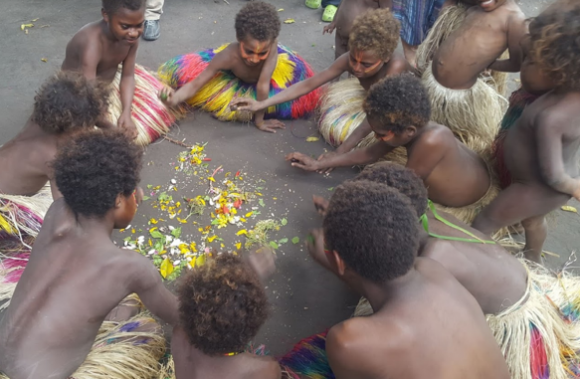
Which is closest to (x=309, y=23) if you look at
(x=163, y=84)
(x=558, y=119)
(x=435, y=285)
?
(x=163, y=84)

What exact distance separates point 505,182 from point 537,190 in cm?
30

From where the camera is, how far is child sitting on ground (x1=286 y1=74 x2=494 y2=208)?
2.18 meters

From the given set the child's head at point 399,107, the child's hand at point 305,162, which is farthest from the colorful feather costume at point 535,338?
the child's hand at point 305,162

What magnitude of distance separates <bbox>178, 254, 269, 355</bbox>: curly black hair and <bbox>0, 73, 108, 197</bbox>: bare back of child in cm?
104

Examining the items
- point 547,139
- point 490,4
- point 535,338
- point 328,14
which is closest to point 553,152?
point 547,139

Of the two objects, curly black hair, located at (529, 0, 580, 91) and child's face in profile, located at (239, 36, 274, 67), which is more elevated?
curly black hair, located at (529, 0, 580, 91)

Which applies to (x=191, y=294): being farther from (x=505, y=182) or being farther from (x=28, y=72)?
(x=28, y=72)

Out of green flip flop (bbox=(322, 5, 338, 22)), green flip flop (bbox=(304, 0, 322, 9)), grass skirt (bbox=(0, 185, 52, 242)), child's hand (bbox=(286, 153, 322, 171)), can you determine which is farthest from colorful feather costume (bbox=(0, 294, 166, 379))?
green flip flop (bbox=(304, 0, 322, 9))

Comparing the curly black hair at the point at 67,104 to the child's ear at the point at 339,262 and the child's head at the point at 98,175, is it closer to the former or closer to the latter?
the child's head at the point at 98,175

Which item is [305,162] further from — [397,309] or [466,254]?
[397,309]

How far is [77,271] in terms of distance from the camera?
4.84ft

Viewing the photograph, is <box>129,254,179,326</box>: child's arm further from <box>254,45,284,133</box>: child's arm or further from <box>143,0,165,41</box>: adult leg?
<box>143,0,165,41</box>: adult leg

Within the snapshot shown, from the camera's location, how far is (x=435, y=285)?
4.68 feet

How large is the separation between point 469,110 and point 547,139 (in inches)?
33.1
